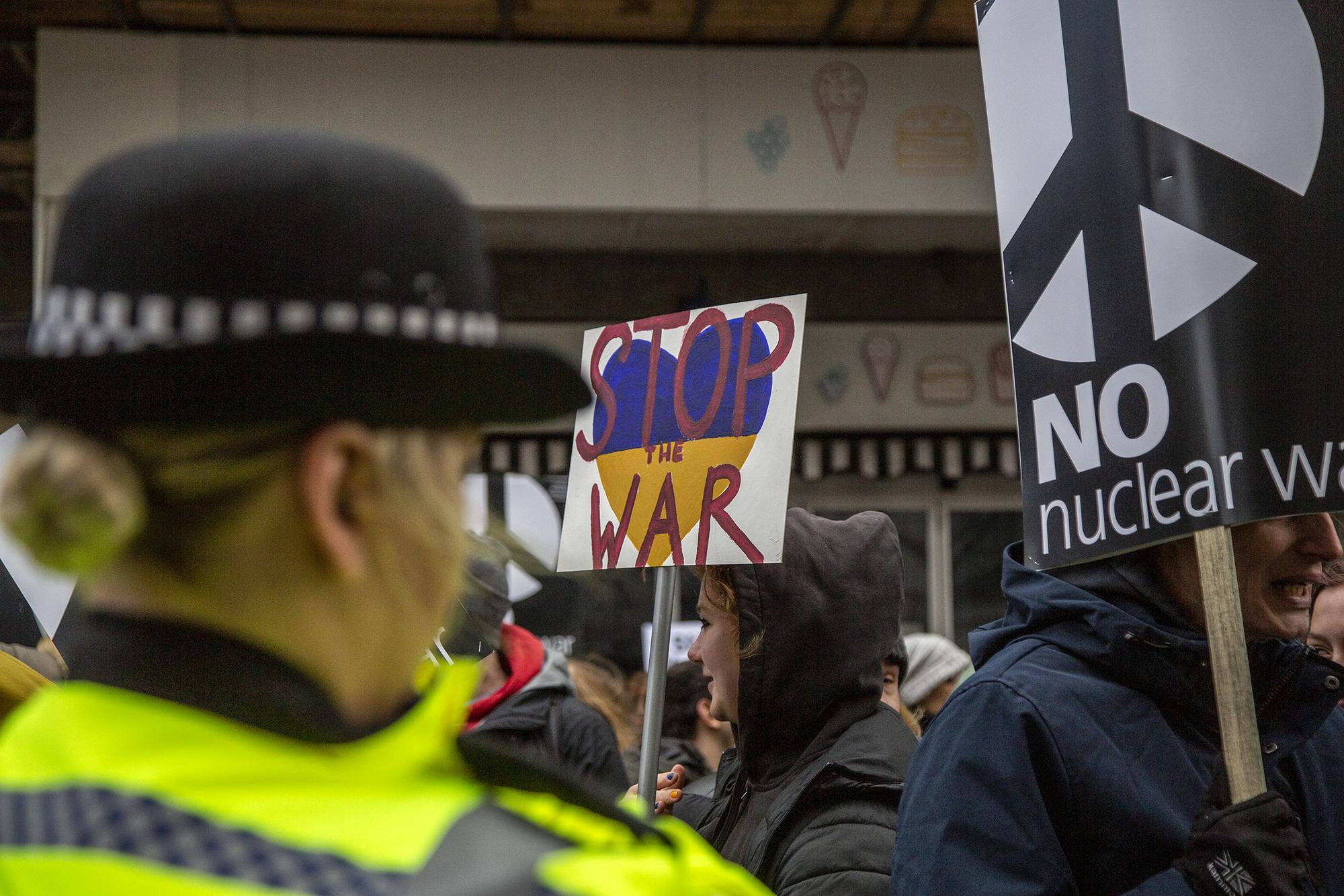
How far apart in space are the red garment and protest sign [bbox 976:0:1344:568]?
2044mm

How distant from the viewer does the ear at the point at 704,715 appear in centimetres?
385

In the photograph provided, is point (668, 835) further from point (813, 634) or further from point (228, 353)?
point (813, 634)

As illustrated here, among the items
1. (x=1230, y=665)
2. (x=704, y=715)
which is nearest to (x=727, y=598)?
(x=1230, y=665)

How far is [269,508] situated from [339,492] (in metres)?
0.03

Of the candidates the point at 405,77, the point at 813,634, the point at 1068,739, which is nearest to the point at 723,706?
the point at 813,634

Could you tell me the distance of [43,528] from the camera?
65 centimetres

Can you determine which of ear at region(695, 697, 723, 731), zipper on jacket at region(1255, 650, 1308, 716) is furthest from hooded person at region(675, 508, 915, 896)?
ear at region(695, 697, 723, 731)

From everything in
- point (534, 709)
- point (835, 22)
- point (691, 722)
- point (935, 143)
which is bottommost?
point (691, 722)

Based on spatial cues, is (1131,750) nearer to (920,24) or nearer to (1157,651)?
(1157,651)

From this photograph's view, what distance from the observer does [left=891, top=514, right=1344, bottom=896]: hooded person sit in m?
1.41

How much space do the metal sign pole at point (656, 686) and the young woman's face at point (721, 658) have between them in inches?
3.4

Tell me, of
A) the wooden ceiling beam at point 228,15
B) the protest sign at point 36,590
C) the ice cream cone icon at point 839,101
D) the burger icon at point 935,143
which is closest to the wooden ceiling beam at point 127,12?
the wooden ceiling beam at point 228,15

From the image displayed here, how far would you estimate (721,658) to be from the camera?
2115 mm

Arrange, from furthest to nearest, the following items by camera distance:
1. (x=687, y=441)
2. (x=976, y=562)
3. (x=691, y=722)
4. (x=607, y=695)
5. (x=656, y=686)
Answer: (x=976, y=562) < (x=607, y=695) < (x=691, y=722) < (x=687, y=441) < (x=656, y=686)
